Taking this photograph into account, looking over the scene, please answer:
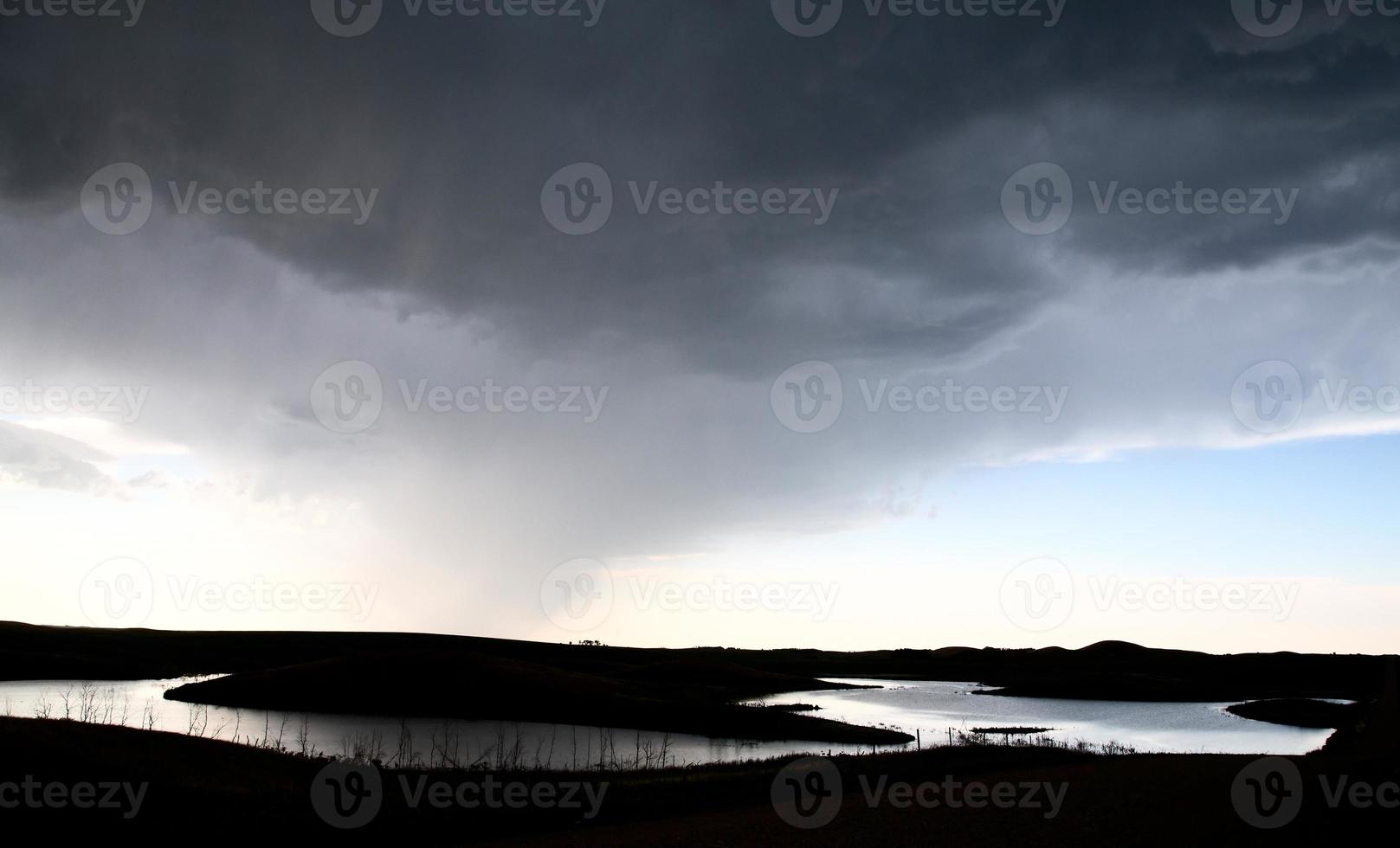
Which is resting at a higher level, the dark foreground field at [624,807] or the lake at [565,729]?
the lake at [565,729]

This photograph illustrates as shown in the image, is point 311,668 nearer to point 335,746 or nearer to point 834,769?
point 335,746

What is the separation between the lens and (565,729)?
201ft

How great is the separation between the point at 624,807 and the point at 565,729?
3642 centimetres

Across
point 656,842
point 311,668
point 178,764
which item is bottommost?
point 656,842

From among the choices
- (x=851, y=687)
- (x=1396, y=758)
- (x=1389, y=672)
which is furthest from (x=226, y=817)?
(x=851, y=687)

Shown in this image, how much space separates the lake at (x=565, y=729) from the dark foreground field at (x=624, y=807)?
29.7ft

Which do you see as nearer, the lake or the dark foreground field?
the dark foreground field

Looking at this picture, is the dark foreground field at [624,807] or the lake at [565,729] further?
→ the lake at [565,729]

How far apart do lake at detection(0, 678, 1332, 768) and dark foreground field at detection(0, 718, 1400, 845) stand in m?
9.06

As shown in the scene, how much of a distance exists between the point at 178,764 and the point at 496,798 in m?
9.65

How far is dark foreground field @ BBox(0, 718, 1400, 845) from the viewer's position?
21.9m

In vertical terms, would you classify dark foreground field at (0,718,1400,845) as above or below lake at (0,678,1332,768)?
below

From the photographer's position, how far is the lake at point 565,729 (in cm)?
4778

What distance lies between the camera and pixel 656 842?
70.2ft
